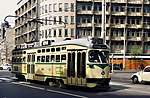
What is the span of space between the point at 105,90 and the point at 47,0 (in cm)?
6283

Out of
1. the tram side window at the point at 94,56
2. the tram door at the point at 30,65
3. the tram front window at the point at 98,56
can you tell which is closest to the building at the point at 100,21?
the tram door at the point at 30,65

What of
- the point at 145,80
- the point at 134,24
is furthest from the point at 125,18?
the point at 145,80

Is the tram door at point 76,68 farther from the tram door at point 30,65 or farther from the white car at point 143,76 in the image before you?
the white car at point 143,76

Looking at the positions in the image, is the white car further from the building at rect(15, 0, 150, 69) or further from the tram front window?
the building at rect(15, 0, 150, 69)

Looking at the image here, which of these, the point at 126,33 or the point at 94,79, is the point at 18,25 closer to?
the point at 126,33

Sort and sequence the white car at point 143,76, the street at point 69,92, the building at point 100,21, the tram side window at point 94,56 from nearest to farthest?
the street at point 69,92 → the tram side window at point 94,56 → the white car at point 143,76 → the building at point 100,21

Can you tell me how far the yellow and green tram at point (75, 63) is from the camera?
18405 mm

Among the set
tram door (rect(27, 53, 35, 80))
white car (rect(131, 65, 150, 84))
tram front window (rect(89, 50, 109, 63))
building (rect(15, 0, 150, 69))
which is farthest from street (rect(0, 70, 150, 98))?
building (rect(15, 0, 150, 69))

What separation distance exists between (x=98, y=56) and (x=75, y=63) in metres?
1.38

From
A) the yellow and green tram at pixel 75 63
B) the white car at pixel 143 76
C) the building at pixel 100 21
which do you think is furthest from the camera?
the building at pixel 100 21

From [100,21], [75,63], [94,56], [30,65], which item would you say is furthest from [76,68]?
[100,21]

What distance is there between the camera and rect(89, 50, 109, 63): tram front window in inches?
731

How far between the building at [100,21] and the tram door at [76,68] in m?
57.9

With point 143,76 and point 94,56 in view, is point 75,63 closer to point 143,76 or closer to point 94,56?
point 94,56
